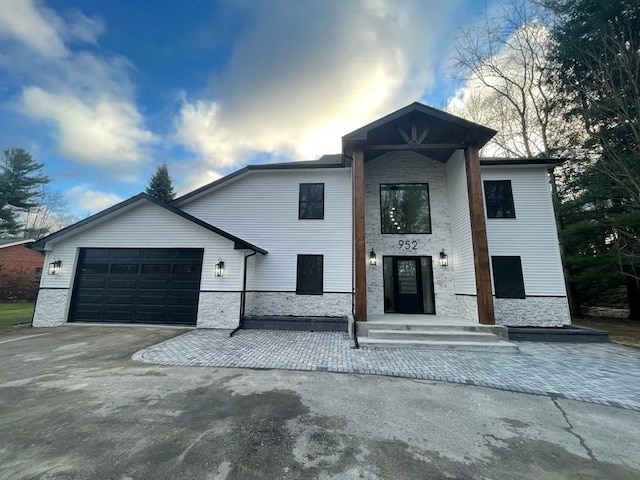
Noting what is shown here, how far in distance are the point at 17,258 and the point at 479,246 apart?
90.9 feet

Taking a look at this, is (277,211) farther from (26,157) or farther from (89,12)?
(26,157)

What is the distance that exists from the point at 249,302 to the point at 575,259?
1337cm

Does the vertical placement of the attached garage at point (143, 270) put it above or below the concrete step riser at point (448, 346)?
above

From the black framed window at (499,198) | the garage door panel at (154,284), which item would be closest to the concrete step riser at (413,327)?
the black framed window at (499,198)

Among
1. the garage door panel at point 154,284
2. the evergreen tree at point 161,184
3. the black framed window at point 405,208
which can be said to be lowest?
the garage door panel at point 154,284

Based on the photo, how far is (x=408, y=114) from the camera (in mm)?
7934

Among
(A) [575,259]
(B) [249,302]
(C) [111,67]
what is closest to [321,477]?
(B) [249,302]

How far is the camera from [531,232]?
8.66 meters

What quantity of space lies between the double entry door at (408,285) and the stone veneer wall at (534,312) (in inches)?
86.0

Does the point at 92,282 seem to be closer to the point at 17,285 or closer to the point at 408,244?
the point at 408,244

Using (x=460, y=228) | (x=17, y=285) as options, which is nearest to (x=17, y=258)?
(x=17, y=285)

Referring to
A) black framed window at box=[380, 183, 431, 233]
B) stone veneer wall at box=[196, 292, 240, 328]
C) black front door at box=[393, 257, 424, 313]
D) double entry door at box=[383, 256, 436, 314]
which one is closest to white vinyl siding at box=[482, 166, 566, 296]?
black framed window at box=[380, 183, 431, 233]

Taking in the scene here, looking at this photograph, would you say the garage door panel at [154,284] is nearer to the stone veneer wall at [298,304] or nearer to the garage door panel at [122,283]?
the garage door panel at [122,283]

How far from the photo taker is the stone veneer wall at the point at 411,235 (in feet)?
30.6
